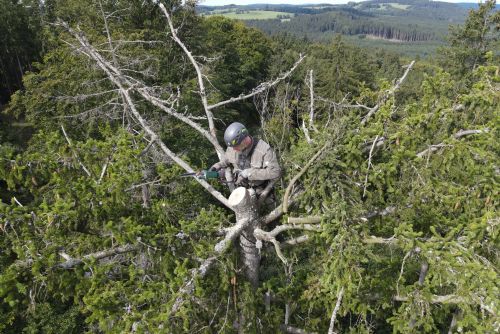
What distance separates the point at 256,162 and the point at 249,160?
25 centimetres

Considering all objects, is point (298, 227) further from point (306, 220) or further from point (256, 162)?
point (256, 162)

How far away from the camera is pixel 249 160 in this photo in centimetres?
547

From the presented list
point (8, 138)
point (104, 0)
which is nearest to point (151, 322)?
point (104, 0)

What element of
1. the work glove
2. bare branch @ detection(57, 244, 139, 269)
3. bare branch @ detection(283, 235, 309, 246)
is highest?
the work glove

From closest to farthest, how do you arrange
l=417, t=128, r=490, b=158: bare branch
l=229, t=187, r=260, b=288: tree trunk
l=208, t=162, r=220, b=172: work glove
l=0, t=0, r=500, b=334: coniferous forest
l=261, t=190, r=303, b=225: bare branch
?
l=0, t=0, r=500, b=334: coniferous forest → l=417, t=128, r=490, b=158: bare branch → l=261, t=190, r=303, b=225: bare branch → l=229, t=187, r=260, b=288: tree trunk → l=208, t=162, r=220, b=172: work glove

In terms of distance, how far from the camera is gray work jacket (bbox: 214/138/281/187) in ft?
16.3

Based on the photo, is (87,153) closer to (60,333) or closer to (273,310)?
(273,310)

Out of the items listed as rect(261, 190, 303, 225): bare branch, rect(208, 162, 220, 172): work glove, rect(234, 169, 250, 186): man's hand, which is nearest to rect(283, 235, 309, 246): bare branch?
rect(261, 190, 303, 225): bare branch

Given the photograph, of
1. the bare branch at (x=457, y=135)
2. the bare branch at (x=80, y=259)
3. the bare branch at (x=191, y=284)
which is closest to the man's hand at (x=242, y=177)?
the bare branch at (x=191, y=284)

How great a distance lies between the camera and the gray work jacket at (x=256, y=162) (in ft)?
16.3

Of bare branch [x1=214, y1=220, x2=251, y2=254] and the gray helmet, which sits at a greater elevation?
the gray helmet

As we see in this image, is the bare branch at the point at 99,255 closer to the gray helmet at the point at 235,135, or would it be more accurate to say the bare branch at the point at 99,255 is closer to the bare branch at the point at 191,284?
the bare branch at the point at 191,284

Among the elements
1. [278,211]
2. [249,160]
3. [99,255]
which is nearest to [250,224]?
[278,211]

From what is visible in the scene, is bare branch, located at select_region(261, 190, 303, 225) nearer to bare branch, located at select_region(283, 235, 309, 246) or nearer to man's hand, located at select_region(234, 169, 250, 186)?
bare branch, located at select_region(283, 235, 309, 246)
